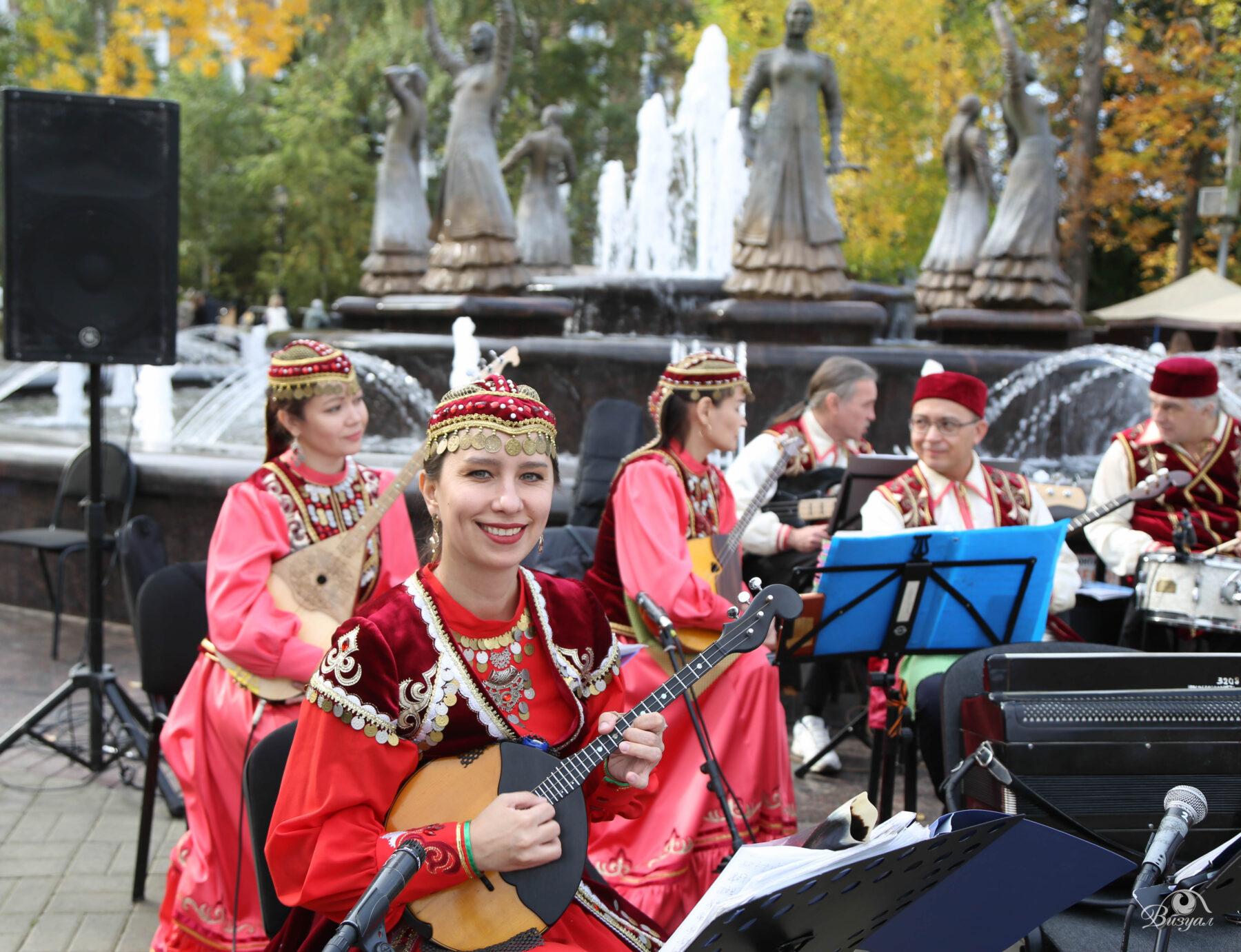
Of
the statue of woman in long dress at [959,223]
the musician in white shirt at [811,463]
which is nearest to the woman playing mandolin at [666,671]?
the musician in white shirt at [811,463]

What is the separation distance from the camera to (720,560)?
454 cm

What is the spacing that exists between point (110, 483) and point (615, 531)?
13.7ft

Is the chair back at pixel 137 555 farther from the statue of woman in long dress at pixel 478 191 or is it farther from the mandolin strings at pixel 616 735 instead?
the statue of woman in long dress at pixel 478 191

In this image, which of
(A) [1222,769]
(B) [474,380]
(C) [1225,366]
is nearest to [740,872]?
(B) [474,380]

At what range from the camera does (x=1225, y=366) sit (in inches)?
631

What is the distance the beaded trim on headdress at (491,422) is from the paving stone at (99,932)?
2443 mm

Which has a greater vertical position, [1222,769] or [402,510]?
[402,510]

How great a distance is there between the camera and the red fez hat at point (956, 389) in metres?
4.48

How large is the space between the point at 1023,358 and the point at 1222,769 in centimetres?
853

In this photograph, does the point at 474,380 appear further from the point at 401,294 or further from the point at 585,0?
the point at 585,0

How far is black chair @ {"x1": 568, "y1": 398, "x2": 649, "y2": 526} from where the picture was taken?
6402mm

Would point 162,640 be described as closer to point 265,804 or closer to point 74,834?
point 74,834

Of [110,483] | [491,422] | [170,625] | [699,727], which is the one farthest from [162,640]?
[110,483]

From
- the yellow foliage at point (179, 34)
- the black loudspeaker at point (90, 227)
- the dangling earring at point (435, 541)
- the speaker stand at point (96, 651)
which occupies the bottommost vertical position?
the speaker stand at point (96, 651)
